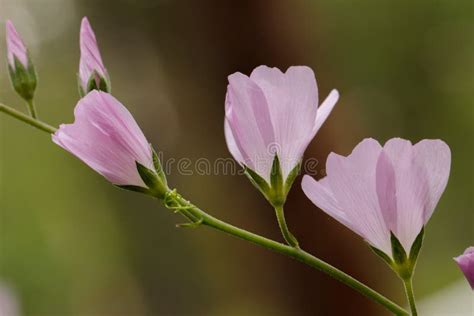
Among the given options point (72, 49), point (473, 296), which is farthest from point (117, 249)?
point (473, 296)

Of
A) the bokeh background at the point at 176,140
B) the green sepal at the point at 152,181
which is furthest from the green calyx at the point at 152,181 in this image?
the bokeh background at the point at 176,140

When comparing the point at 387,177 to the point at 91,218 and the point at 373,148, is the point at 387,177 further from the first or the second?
the point at 91,218

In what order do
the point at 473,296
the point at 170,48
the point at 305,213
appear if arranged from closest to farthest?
the point at 473,296 < the point at 305,213 < the point at 170,48

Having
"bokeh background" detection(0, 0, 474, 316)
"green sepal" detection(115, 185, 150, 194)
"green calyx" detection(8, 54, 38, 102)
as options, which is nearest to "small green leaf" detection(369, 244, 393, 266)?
"green sepal" detection(115, 185, 150, 194)

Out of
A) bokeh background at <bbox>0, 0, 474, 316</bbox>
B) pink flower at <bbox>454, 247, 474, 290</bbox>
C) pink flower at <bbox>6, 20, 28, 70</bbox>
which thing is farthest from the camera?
bokeh background at <bbox>0, 0, 474, 316</bbox>

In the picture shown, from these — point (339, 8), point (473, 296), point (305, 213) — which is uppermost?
point (339, 8)

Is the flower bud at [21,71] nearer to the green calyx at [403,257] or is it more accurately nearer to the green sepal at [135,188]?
the green sepal at [135,188]

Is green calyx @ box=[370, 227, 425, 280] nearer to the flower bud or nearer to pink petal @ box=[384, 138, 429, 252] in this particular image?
pink petal @ box=[384, 138, 429, 252]

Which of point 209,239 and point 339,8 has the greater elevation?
point 339,8
